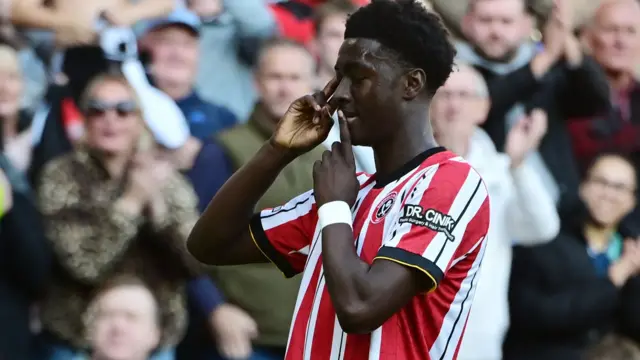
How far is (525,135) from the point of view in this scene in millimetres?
6766

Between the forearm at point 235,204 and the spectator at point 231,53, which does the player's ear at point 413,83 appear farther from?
the spectator at point 231,53

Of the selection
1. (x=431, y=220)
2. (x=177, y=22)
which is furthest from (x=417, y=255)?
(x=177, y=22)

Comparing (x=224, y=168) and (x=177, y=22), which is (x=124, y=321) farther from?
(x=177, y=22)

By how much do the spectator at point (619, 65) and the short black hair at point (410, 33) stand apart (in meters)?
4.14

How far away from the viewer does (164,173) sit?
17.6 ft

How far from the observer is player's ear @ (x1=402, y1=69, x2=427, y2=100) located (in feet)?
11.3

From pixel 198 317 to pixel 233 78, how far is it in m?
1.19

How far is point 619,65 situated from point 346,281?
4897 millimetres

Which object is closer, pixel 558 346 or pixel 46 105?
pixel 46 105

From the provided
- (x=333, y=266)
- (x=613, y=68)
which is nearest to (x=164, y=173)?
(x=333, y=266)

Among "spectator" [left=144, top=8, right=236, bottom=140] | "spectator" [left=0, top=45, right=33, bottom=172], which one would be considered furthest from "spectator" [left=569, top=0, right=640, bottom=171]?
"spectator" [left=0, top=45, right=33, bottom=172]

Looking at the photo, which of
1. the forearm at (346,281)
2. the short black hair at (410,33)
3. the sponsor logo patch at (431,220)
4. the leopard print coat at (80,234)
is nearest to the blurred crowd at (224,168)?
the leopard print coat at (80,234)

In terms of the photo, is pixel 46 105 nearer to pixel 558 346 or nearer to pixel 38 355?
pixel 38 355

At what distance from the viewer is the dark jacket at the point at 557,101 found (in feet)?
22.0
